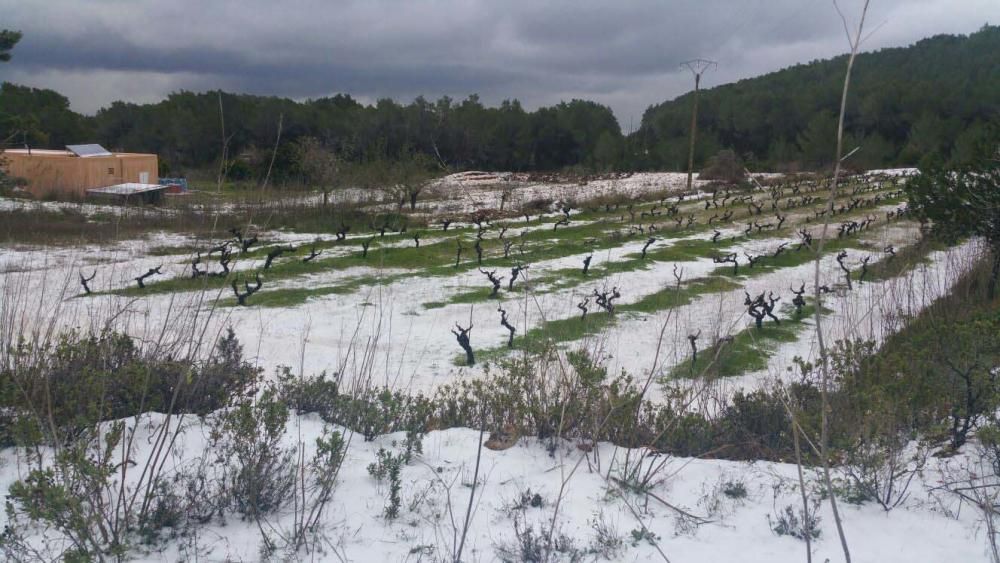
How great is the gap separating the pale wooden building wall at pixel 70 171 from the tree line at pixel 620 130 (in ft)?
19.6

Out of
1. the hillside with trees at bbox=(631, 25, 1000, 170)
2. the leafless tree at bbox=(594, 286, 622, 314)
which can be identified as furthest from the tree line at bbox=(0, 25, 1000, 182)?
the leafless tree at bbox=(594, 286, 622, 314)

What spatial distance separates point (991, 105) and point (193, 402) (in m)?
49.8

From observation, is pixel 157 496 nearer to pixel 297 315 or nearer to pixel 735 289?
pixel 297 315

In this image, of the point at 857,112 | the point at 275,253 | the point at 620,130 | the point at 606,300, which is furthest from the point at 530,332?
the point at 857,112

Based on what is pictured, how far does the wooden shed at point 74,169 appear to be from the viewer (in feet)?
94.7

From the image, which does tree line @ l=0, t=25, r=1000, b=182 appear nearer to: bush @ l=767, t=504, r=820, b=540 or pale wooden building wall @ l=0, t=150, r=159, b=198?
pale wooden building wall @ l=0, t=150, r=159, b=198

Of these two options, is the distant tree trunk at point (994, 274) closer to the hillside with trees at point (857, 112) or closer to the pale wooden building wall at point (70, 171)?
the hillside with trees at point (857, 112)

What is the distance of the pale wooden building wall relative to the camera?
28844 mm

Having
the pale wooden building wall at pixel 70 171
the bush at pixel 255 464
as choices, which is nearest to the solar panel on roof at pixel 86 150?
the pale wooden building wall at pixel 70 171

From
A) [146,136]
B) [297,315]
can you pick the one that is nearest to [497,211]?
[297,315]

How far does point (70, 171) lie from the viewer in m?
30.7

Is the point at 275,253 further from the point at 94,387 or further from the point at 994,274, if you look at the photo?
the point at 994,274

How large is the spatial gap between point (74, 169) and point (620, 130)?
3116cm

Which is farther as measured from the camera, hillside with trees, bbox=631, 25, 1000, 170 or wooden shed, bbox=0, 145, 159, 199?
hillside with trees, bbox=631, 25, 1000, 170
